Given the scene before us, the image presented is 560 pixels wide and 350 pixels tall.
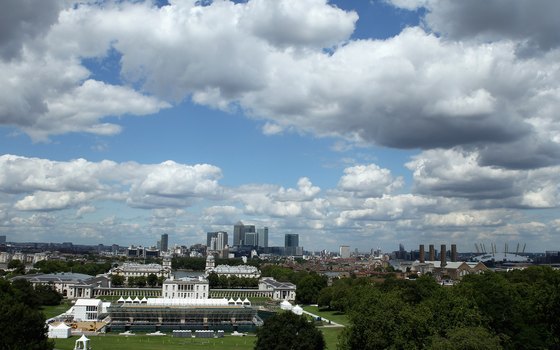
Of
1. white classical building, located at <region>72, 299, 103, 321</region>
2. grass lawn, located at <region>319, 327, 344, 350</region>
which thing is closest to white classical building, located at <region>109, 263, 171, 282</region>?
white classical building, located at <region>72, 299, 103, 321</region>

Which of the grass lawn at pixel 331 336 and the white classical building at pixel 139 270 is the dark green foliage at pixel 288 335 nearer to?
the grass lawn at pixel 331 336

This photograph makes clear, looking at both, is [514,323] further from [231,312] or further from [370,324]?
[231,312]

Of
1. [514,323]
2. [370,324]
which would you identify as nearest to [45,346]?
[370,324]

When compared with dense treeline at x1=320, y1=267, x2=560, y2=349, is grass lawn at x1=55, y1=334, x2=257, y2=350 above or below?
below

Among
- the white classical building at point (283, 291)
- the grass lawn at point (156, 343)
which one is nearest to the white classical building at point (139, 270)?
the white classical building at point (283, 291)

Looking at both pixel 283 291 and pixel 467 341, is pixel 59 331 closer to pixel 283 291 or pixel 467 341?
pixel 467 341

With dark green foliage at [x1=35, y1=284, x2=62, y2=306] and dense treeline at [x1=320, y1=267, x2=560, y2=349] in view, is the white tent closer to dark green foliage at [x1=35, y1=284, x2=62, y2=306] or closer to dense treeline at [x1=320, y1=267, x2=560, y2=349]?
dense treeline at [x1=320, y1=267, x2=560, y2=349]
